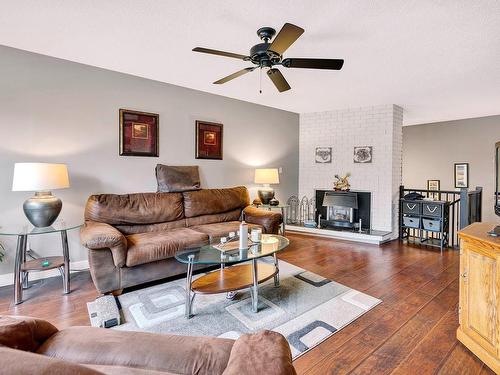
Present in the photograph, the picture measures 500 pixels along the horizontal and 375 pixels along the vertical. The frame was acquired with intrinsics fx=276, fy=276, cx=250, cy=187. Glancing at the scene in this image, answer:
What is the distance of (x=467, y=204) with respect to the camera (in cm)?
407

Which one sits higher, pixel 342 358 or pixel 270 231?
pixel 270 231

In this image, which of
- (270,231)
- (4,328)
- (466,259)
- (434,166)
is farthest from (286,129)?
(4,328)

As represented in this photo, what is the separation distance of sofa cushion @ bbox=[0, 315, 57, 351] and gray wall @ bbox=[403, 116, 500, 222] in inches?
299

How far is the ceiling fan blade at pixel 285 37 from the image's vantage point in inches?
72.1

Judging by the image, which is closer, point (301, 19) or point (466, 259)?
point (466, 259)

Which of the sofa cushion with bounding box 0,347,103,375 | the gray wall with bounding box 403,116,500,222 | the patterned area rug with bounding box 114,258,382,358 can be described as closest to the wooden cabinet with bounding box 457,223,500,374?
the patterned area rug with bounding box 114,258,382,358

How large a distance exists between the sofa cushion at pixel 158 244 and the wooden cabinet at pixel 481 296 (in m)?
2.39

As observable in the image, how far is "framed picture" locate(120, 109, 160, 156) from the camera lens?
3.67m

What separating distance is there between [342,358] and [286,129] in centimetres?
463

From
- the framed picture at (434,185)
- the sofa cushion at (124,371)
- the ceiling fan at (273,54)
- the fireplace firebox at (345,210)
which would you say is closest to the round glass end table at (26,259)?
the sofa cushion at (124,371)

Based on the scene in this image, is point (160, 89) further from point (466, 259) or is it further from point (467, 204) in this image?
point (467, 204)

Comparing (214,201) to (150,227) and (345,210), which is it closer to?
(150,227)

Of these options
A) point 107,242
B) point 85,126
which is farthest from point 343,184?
point 85,126

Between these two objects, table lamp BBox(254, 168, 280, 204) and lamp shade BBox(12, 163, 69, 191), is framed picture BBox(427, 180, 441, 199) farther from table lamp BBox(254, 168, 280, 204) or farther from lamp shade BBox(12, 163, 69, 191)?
lamp shade BBox(12, 163, 69, 191)
